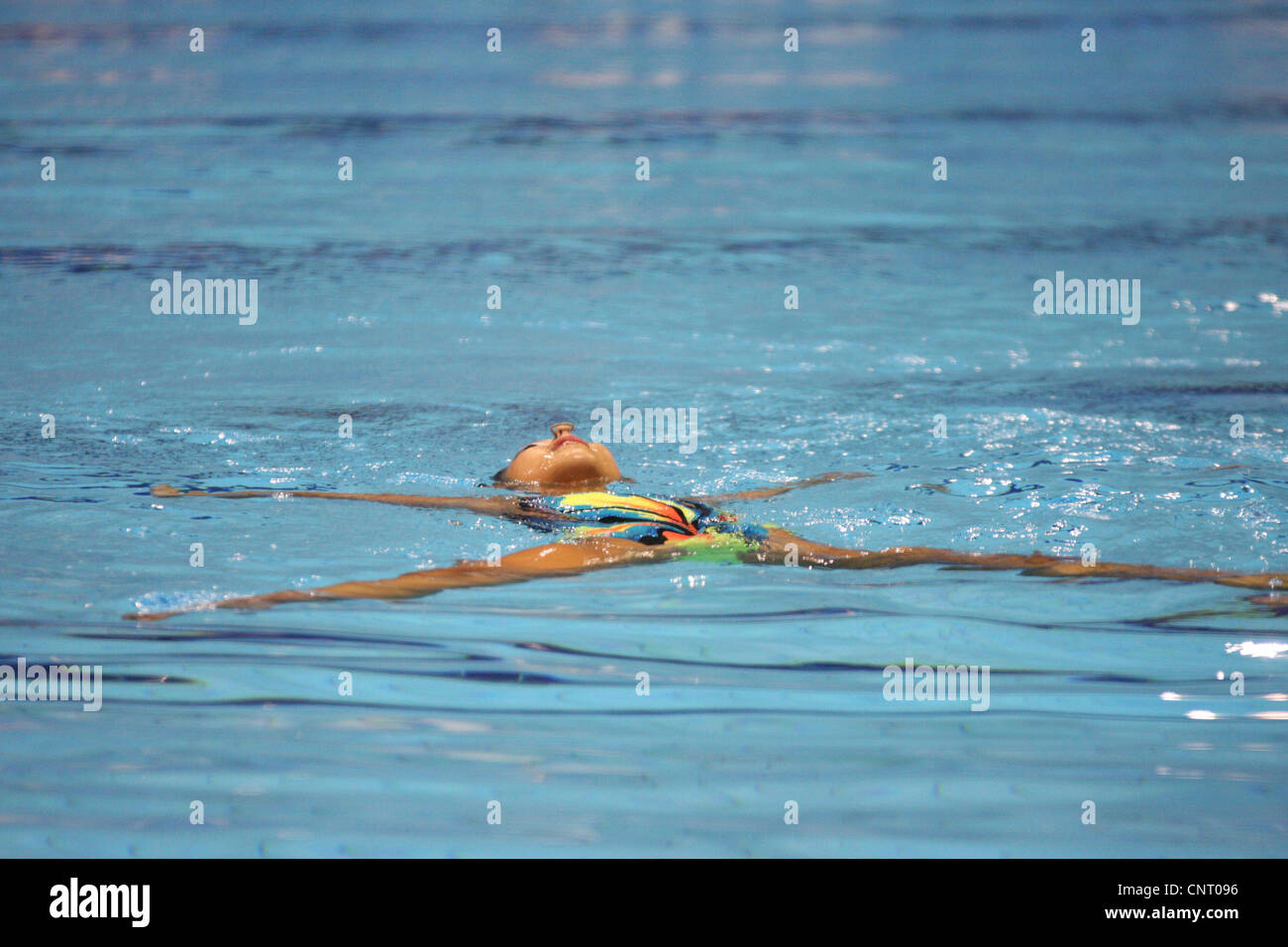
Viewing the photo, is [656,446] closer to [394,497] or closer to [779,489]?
[779,489]

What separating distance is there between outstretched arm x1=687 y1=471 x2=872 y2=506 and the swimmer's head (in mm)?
336

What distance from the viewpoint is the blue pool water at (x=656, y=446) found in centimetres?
284

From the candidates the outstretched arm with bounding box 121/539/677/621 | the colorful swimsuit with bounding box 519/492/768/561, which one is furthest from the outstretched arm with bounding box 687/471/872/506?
the outstretched arm with bounding box 121/539/677/621

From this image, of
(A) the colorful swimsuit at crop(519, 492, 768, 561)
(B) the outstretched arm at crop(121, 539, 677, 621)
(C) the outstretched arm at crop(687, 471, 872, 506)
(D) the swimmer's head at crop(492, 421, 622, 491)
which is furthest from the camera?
(C) the outstretched arm at crop(687, 471, 872, 506)

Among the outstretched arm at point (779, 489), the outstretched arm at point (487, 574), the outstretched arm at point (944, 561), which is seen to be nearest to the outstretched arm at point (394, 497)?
the outstretched arm at point (487, 574)

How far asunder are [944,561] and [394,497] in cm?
181

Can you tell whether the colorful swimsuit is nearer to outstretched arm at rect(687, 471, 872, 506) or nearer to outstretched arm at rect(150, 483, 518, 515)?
outstretched arm at rect(150, 483, 518, 515)

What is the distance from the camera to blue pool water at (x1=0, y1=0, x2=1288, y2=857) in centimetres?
284

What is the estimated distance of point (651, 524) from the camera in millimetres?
4004

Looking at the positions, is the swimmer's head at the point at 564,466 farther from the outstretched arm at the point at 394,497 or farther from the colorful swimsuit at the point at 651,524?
the colorful swimsuit at the point at 651,524

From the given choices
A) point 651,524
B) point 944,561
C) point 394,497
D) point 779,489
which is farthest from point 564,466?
point 944,561

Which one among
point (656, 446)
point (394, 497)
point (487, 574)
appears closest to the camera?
point (487, 574)
